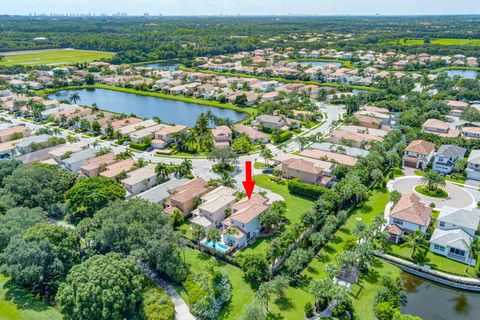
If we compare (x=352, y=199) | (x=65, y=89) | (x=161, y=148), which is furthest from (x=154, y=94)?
(x=352, y=199)

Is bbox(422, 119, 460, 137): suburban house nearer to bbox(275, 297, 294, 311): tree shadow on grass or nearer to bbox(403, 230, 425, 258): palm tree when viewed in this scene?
bbox(403, 230, 425, 258): palm tree

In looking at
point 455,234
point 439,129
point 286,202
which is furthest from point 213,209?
point 439,129

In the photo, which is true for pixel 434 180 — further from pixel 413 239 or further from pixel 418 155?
pixel 413 239

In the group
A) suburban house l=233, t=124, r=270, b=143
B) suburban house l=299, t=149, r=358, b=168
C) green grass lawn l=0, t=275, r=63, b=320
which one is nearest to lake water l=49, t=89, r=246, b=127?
suburban house l=233, t=124, r=270, b=143

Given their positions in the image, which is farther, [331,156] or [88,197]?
[331,156]

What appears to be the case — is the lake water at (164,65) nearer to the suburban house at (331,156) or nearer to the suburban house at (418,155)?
the suburban house at (331,156)

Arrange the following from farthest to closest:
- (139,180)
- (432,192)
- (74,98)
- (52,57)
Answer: (52,57) → (74,98) → (139,180) → (432,192)
